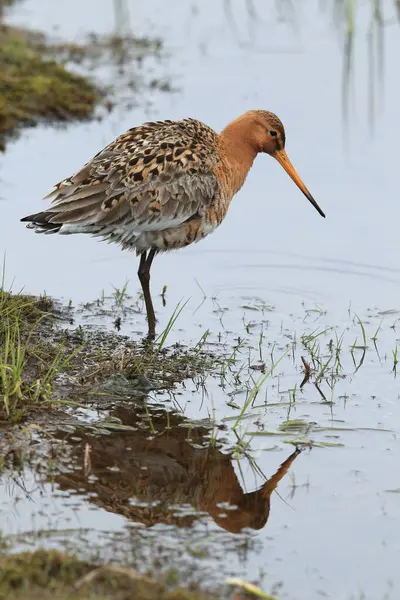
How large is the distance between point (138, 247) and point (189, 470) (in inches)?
82.1

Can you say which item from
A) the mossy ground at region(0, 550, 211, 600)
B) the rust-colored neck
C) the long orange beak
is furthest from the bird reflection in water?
the long orange beak

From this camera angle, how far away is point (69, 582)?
4.44 meters

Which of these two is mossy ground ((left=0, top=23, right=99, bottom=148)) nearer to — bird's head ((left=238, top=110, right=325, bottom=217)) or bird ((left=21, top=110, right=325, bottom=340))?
bird's head ((left=238, top=110, right=325, bottom=217))

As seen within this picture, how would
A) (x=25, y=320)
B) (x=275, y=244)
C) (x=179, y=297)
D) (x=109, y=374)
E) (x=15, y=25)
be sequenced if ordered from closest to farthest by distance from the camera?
(x=109, y=374)
(x=25, y=320)
(x=179, y=297)
(x=275, y=244)
(x=15, y=25)

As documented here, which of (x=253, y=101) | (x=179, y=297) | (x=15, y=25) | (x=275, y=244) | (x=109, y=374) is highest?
(x=15, y=25)

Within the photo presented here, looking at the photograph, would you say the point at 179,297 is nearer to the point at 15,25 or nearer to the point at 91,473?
the point at 91,473

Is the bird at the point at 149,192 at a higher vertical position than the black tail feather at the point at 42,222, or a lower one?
higher

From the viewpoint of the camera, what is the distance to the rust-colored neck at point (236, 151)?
7715 millimetres

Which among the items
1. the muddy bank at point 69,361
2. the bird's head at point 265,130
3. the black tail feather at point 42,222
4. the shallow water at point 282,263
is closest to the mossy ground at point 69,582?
the shallow water at point 282,263

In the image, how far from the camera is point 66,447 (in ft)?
18.8

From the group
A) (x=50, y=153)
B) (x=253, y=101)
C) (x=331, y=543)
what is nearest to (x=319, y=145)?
(x=253, y=101)

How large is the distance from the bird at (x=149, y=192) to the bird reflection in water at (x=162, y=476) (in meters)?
1.37

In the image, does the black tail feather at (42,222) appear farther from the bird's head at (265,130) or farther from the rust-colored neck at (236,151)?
the bird's head at (265,130)

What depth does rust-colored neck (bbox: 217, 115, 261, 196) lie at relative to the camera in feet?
25.3
